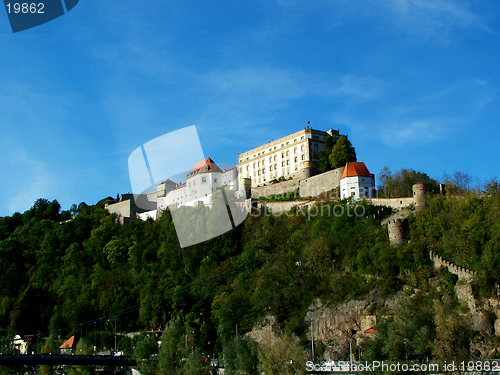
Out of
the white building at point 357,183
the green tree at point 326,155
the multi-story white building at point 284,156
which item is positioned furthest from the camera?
the multi-story white building at point 284,156

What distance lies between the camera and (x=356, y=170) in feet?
164

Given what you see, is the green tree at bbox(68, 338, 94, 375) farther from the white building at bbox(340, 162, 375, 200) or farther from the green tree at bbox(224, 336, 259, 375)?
the white building at bbox(340, 162, 375, 200)

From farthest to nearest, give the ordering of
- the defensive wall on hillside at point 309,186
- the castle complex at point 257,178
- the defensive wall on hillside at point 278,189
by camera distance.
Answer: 1. the defensive wall on hillside at point 278,189
2. the castle complex at point 257,178
3. the defensive wall on hillside at point 309,186

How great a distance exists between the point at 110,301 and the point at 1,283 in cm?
2289

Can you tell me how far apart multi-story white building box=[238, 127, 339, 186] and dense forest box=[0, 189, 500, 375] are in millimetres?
17100

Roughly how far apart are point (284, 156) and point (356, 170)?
22569 mm

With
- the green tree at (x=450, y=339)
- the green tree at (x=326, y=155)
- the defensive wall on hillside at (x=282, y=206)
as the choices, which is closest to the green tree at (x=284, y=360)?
the green tree at (x=450, y=339)

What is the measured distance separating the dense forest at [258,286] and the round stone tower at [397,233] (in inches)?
23.2

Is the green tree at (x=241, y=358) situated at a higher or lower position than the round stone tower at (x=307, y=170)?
lower

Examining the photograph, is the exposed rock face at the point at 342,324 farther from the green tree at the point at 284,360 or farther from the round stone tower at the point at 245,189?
the round stone tower at the point at 245,189

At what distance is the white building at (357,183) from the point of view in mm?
48812

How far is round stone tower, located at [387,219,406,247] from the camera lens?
40375 mm

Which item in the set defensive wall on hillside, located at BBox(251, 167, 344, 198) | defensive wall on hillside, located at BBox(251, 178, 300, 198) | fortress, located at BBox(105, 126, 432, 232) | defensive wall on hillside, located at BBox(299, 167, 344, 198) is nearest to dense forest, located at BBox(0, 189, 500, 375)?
fortress, located at BBox(105, 126, 432, 232)

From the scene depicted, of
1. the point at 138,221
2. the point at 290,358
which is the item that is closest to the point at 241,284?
the point at 290,358
